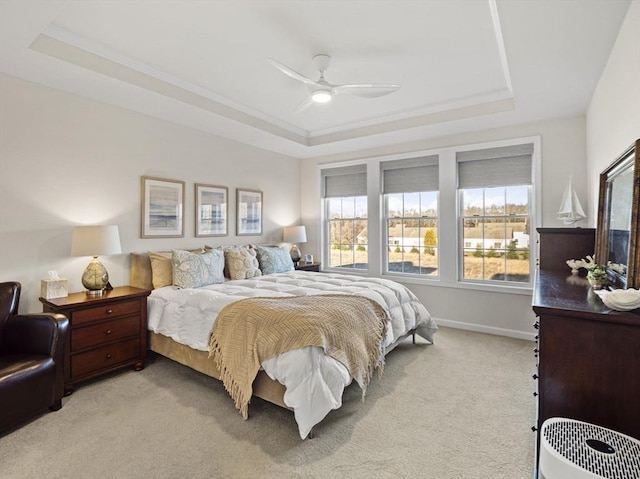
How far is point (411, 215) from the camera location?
5.03 meters

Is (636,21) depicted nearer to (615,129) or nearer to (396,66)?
(615,129)

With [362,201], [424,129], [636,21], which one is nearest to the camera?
[636,21]

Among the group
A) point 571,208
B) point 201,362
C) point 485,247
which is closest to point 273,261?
point 201,362

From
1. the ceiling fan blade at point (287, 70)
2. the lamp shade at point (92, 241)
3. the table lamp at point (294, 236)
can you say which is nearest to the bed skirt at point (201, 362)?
the lamp shade at point (92, 241)

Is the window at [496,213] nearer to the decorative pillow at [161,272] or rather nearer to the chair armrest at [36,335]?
the decorative pillow at [161,272]

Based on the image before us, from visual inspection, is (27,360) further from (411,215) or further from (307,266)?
(411,215)

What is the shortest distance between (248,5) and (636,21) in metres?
2.27

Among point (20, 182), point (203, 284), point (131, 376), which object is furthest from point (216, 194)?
point (131, 376)

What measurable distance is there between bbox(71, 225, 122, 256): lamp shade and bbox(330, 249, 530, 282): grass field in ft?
11.4

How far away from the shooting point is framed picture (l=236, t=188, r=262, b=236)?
16.0 ft

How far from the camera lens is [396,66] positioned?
311 centimetres

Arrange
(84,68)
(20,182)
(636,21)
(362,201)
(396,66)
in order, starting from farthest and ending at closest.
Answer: (362,201)
(396,66)
(20,182)
(84,68)
(636,21)

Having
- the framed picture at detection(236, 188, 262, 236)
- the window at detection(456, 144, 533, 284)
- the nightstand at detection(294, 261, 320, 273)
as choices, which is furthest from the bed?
the window at detection(456, 144, 533, 284)

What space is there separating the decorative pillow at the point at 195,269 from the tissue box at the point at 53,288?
91 centimetres
